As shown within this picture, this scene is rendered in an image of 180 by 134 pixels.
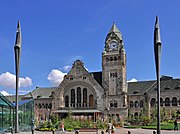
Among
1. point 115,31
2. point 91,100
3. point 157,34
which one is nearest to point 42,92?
point 91,100

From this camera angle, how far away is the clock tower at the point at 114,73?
76.3 meters

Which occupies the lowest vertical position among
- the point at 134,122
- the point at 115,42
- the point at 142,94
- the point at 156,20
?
the point at 134,122

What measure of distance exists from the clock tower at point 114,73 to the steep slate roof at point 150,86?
11.1 ft

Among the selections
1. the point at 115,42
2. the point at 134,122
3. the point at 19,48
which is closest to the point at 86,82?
the point at 115,42

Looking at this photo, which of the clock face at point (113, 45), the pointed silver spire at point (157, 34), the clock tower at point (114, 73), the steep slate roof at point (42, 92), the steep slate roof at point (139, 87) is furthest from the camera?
the steep slate roof at point (42, 92)

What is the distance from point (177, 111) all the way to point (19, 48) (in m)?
57.3

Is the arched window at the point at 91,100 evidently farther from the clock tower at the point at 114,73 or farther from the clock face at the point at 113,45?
the clock face at the point at 113,45

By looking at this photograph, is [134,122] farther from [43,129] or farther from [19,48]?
[19,48]

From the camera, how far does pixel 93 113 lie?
250ft

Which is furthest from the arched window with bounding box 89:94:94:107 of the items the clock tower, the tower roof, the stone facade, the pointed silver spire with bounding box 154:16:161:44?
the pointed silver spire with bounding box 154:16:161:44

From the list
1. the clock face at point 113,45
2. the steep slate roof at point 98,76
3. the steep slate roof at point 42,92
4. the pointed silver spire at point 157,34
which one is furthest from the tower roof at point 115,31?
the pointed silver spire at point 157,34

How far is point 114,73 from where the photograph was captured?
7894 cm

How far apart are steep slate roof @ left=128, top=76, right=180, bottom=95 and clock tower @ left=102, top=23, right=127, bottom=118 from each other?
3.38 metres

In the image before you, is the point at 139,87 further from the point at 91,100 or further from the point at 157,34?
the point at 157,34
